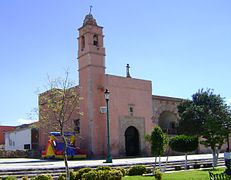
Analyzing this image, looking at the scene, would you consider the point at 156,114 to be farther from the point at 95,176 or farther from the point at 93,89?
the point at 95,176

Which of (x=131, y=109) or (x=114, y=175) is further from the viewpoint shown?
(x=131, y=109)

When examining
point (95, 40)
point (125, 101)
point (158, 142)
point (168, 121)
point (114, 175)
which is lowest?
point (114, 175)

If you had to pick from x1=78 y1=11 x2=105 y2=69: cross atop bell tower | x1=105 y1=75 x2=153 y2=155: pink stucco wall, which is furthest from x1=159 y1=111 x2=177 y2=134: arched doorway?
x1=78 y1=11 x2=105 y2=69: cross atop bell tower

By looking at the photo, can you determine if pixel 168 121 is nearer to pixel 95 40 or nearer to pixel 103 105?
pixel 103 105

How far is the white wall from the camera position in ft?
143

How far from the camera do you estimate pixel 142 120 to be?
35375mm

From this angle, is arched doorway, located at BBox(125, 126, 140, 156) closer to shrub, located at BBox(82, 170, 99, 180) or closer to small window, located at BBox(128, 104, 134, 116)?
small window, located at BBox(128, 104, 134, 116)

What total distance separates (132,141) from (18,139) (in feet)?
56.9

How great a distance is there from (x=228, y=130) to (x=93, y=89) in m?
14.0

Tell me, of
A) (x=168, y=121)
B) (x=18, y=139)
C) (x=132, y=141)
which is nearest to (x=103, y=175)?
(x=132, y=141)

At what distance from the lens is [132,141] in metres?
35.2

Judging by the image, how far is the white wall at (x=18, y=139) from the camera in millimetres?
43469

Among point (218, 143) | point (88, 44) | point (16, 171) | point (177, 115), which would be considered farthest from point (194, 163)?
point (177, 115)

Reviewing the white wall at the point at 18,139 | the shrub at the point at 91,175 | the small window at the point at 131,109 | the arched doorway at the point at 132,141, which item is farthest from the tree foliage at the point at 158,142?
the white wall at the point at 18,139
